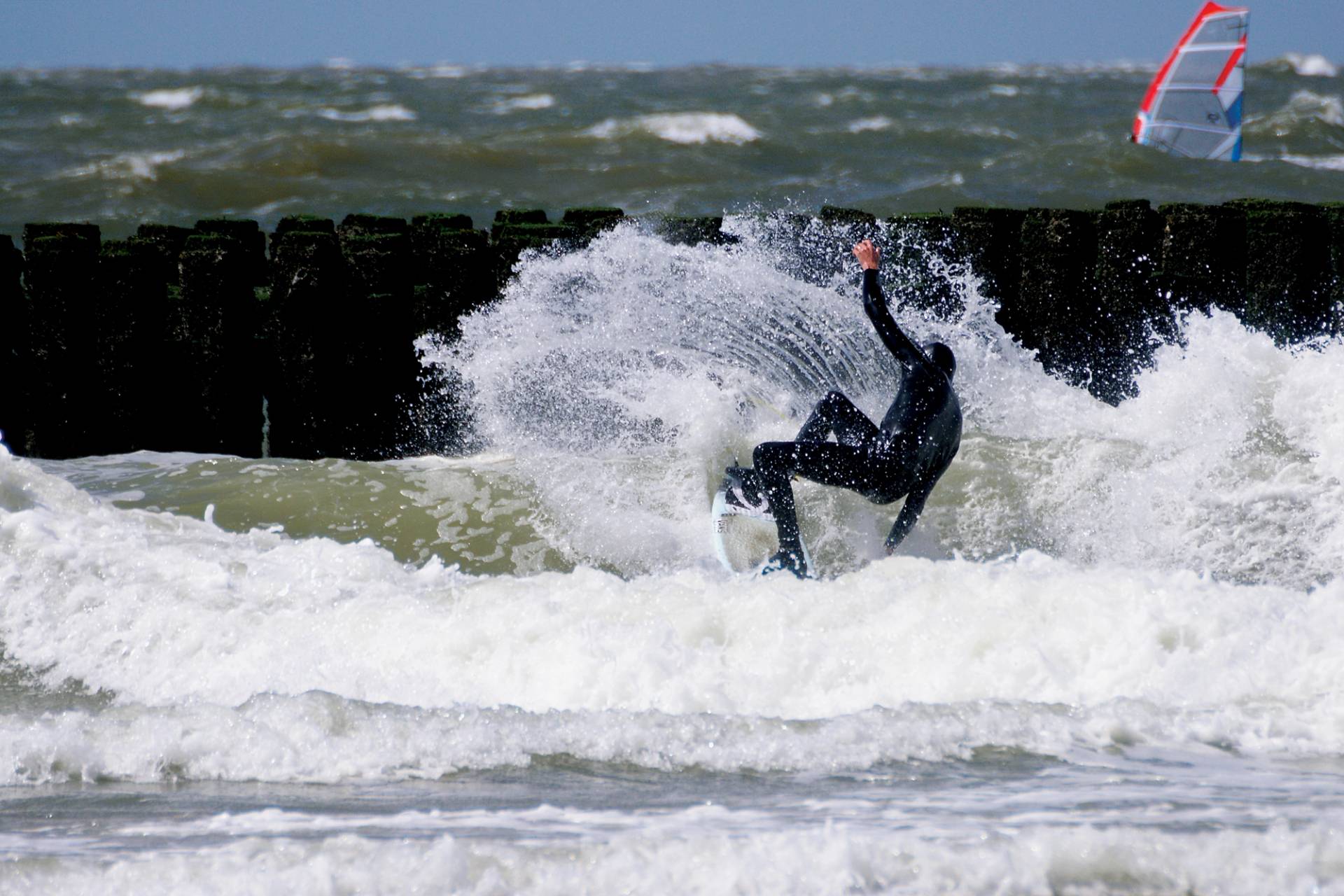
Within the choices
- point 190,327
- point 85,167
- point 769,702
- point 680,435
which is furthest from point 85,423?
point 85,167

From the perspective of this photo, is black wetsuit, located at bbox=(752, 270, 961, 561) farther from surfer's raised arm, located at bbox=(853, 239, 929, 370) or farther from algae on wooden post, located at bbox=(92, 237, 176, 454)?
algae on wooden post, located at bbox=(92, 237, 176, 454)

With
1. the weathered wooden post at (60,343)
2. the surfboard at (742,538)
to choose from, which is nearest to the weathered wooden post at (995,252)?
→ the surfboard at (742,538)

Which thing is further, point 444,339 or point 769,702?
point 444,339

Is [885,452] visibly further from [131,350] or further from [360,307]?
[131,350]

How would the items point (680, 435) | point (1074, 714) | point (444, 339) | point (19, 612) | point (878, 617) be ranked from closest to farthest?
point (1074, 714)
point (878, 617)
point (19, 612)
point (680, 435)
point (444, 339)

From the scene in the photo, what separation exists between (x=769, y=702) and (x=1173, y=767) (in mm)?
1404

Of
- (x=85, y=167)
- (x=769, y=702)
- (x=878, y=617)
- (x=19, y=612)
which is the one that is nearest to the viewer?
(x=769, y=702)

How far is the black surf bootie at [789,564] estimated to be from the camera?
6297 millimetres

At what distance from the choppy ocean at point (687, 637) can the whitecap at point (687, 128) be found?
1734cm

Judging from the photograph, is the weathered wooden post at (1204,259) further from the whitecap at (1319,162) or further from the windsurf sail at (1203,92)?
the whitecap at (1319,162)

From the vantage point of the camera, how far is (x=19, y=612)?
6102 millimetres

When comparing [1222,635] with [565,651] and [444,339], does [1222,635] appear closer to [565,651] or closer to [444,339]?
[565,651]

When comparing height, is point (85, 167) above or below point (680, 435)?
above

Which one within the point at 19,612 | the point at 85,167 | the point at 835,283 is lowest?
the point at 19,612
